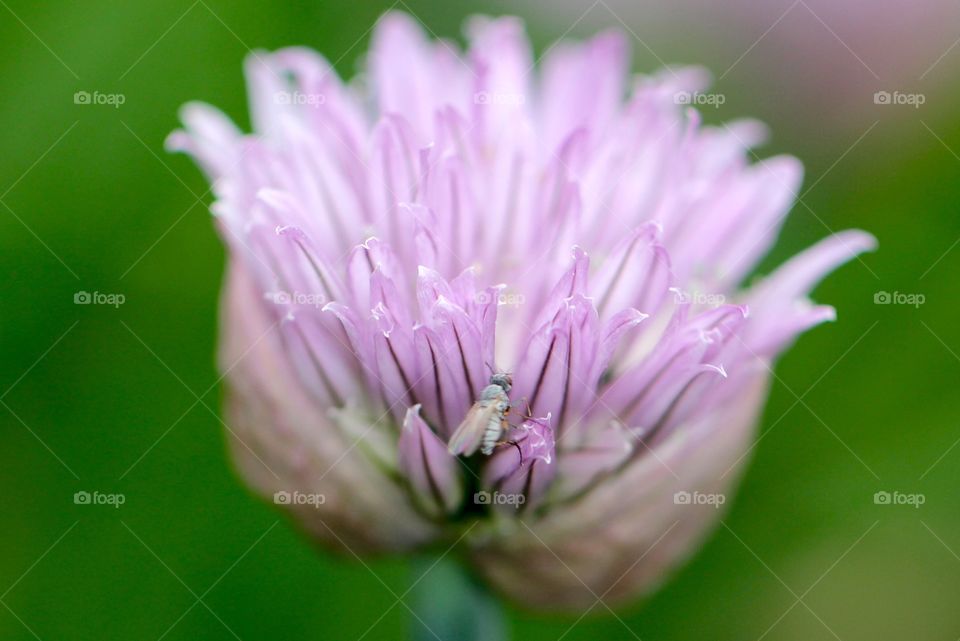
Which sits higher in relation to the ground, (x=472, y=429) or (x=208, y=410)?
(x=472, y=429)

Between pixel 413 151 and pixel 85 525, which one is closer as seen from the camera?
pixel 413 151

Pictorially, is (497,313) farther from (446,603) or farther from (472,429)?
(446,603)

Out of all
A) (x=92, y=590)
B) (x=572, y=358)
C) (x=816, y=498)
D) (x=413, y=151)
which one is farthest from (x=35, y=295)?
(x=816, y=498)

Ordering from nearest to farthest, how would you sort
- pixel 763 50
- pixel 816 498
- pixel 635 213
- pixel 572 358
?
1. pixel 572 358
2. pixel 635 213
3. pixel 816 498
4. pixel 763 50

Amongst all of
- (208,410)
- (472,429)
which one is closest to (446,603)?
(472,429)

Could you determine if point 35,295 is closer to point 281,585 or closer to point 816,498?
point 281,585

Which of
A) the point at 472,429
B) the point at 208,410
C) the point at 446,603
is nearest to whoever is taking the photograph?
the point at 472,429

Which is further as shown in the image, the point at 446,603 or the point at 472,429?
the point at 446,603
